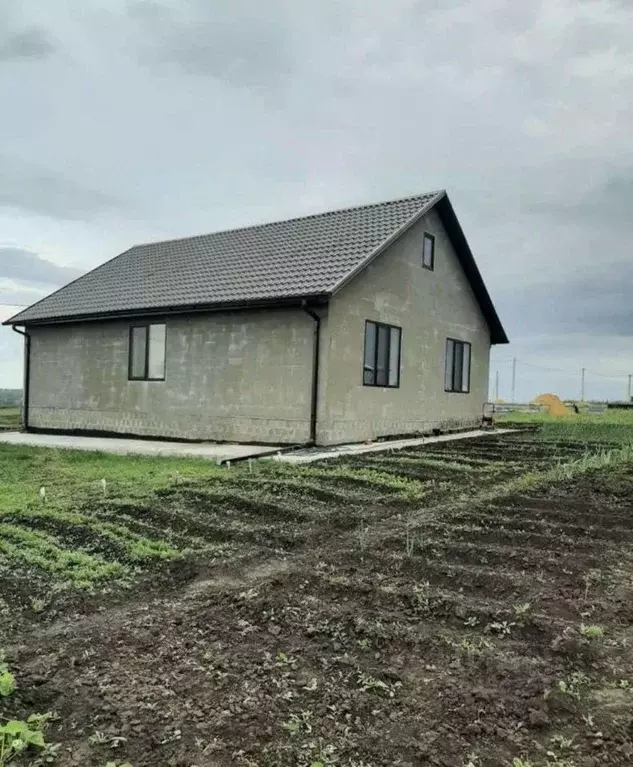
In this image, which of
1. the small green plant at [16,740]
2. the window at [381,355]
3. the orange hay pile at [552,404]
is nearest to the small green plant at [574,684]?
the small green plant at [16,740]

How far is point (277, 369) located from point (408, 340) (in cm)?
346

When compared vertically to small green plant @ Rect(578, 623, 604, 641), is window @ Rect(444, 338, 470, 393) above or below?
above

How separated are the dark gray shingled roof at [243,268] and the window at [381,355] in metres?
1.58

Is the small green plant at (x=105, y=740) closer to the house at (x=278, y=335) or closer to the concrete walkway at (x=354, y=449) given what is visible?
the concrete walkway at (x=354, y=449)

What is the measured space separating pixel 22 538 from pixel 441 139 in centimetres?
1194

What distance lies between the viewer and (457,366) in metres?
16.0

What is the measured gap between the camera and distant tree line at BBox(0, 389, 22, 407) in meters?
20.1

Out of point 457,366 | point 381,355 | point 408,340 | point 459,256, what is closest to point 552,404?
→ point 457,366

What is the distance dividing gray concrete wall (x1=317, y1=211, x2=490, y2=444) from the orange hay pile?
10502 mm

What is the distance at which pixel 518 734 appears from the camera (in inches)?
91.4

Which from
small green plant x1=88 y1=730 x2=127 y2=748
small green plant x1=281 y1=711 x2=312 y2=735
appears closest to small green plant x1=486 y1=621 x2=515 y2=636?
small green plant x1=281 y1=711 x2=312 y2=735

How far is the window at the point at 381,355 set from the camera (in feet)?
40.0

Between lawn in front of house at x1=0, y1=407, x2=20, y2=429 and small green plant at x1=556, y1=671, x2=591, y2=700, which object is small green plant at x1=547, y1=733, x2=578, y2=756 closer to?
small green plant at x1=556, y1=671, x2=591, y2=700

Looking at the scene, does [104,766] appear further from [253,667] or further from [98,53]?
[98,53]
